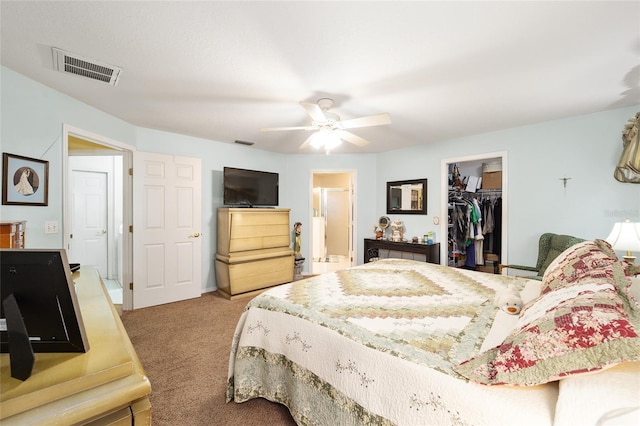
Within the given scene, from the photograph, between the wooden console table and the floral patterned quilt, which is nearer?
the floral patterned quilt

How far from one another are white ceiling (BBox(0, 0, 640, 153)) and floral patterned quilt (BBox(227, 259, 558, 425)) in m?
1.60

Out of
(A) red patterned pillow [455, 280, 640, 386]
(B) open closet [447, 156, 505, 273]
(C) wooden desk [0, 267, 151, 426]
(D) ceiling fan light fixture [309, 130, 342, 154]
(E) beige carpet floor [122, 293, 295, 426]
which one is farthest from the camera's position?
(B) open closet [447, 156, 505, 273]

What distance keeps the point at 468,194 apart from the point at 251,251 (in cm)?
405

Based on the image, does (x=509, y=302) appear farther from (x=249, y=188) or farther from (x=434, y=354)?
(x=249, y=188)

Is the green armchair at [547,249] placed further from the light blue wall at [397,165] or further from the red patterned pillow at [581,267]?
the red patterned pillow at [581,267]

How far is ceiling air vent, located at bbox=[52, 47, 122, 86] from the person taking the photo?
6.25ft

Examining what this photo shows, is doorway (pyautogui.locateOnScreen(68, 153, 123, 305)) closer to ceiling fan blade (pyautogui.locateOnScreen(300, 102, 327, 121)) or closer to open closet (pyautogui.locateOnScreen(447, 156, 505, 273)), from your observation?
ceiling fan blade (pyautogui.locateOnScreen(300, 102, 327, 121))

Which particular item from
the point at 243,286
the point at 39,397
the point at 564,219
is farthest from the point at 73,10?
the point at 564,219

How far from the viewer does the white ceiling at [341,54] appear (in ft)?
4.85

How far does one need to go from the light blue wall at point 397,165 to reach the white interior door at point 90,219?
6.31ft

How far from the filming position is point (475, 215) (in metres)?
4.81

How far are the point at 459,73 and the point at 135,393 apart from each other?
2598 millimetres

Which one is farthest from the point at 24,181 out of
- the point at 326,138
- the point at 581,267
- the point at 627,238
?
the point at 627,238

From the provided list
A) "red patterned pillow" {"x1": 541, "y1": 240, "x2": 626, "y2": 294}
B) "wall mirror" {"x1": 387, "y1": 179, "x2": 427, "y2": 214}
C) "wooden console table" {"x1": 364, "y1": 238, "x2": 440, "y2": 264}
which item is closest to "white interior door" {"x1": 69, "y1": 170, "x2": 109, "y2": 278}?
"wooden console table" {"x1": 364, "y1": 238, "x2": 440, "y2": 264}
